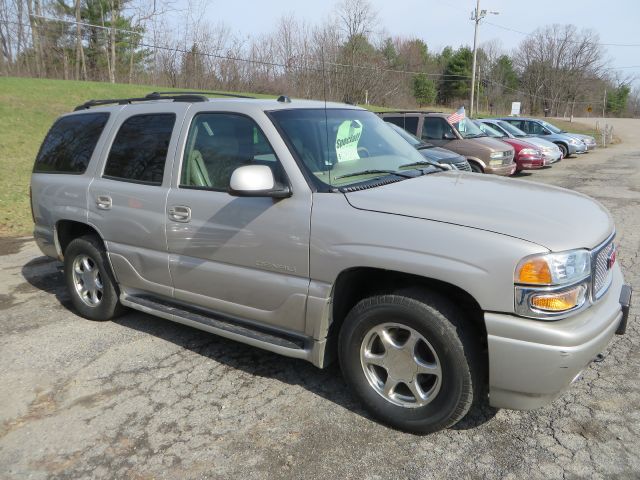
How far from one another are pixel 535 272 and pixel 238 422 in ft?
6.28

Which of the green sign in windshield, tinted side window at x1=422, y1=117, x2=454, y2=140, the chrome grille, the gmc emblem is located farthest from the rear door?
tinted side window at x1=422, y1=117, x2=454, y2=140

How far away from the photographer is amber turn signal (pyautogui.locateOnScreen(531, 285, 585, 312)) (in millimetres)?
2480

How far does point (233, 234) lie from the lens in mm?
3379

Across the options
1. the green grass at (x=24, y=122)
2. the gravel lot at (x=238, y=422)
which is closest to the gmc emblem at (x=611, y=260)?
the gravel lot at (x=238, y=422)

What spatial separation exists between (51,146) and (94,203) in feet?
3.56

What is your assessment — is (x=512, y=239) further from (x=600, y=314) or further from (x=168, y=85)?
(x=168, y=85)

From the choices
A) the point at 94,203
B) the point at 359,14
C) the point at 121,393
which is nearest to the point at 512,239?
the point at 121,393

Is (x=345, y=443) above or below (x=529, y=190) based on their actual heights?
below

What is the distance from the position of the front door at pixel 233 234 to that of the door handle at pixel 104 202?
77 cm

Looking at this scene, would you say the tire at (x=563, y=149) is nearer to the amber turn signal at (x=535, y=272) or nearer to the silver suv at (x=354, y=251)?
the silver suv at (x=354, y=251)

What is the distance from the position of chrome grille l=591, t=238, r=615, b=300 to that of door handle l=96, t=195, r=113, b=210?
3508 mm

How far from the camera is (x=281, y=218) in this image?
3.15 metres

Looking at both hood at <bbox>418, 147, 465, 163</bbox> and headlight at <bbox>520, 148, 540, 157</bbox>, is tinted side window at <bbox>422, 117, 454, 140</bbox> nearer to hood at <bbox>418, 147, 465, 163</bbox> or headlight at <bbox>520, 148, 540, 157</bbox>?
hood at <bbox>418, 147, 465, 163</bbox>

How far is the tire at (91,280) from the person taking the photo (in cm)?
446
